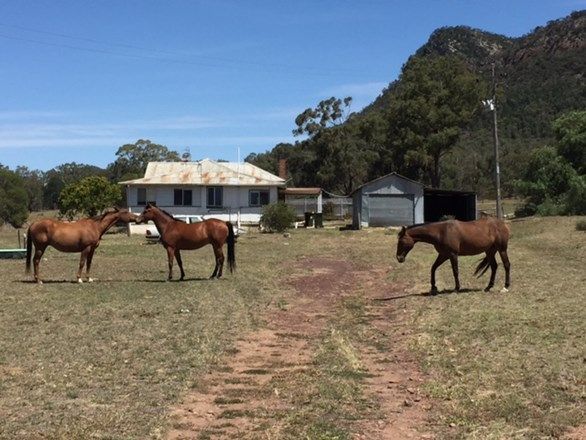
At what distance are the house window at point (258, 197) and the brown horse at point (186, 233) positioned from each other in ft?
97.2

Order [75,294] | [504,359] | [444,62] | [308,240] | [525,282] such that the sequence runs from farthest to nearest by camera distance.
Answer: [444,62] < [308,240] < [525,282] < [75,294] < [504,359]

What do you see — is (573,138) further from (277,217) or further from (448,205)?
(277,217)

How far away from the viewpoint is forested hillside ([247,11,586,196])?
62.7m

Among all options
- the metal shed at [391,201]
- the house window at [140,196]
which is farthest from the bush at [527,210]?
the house window at [140,196]

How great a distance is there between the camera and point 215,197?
47.3m

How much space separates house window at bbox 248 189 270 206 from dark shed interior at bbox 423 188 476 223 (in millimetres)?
11094

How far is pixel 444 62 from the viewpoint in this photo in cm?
6469

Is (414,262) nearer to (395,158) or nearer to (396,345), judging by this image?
(396,345)

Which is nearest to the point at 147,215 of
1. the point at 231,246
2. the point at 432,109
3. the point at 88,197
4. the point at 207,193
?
the point at 231,246

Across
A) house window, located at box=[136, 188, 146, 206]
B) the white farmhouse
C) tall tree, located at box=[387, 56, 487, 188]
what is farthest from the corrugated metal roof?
tall tree, located at box=[387, 56, 487, 188]

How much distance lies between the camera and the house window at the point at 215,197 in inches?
1858

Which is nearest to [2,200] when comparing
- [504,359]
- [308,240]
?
[308,240]

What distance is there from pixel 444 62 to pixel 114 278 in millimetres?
53321

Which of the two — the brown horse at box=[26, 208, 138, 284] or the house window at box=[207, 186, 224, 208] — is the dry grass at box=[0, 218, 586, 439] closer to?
the brown horse at box=[26, 208, 138, 284]
